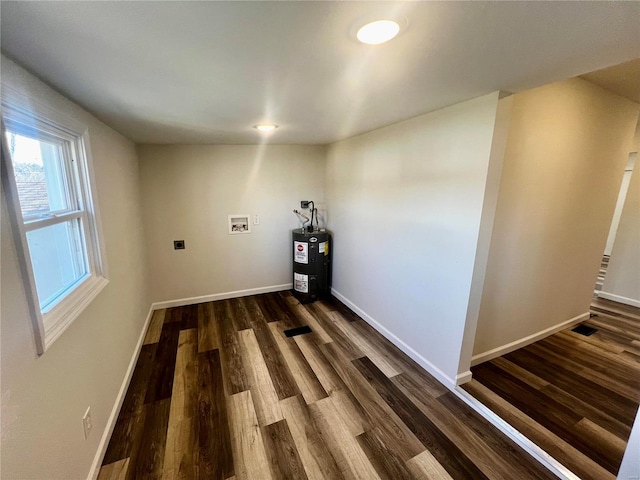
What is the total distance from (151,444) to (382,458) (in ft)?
4.60

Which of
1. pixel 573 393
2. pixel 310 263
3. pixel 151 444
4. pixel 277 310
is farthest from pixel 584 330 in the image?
pixel 151 444

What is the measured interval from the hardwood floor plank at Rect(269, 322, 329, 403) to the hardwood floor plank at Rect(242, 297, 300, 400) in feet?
0.12

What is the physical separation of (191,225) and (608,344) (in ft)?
15.8

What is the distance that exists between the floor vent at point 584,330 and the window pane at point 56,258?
4491 mm

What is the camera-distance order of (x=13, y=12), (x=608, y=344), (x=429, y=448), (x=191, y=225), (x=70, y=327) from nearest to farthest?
(x=13, y=12)
(x=70, y=327)
(x=429, y=448)
(x=608, y=344)
(x=191, y=225)

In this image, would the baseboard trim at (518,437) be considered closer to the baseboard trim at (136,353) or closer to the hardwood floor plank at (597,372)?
the hardwood floor plank at (597,372)

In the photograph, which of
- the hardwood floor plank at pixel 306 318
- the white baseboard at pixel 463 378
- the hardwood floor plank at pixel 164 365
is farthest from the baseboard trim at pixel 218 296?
the white baseboard at pixel 463 378

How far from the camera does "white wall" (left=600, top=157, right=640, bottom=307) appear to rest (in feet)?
11.3

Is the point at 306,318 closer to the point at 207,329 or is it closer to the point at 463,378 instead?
the point at 207,329

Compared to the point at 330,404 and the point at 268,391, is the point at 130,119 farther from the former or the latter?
the point at 330,404

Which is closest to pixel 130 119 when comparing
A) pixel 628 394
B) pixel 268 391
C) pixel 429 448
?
pixel 268 391

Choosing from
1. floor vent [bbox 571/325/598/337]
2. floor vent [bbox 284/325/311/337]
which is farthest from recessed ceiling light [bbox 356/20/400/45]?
floor vent [bbox 571/325/598/337]

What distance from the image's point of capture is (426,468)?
4.76 ft

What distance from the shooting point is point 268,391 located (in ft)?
6.56
